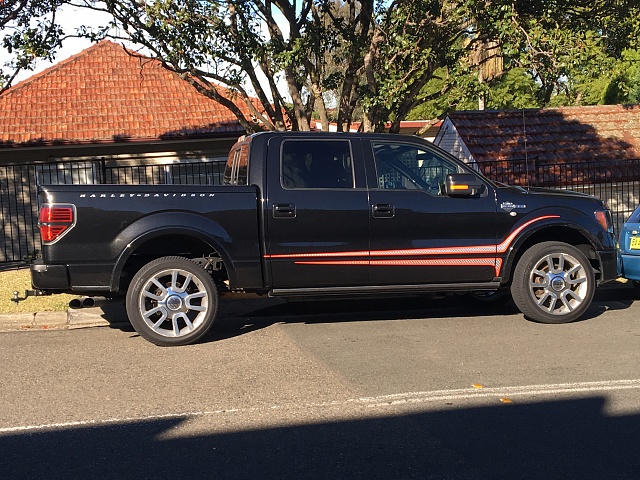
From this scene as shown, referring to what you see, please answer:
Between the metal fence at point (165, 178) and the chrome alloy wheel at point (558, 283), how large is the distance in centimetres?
707

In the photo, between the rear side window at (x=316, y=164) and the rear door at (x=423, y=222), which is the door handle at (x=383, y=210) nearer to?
the rear door at (x=423, y=222)

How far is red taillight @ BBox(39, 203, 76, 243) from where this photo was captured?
7094 millimetres

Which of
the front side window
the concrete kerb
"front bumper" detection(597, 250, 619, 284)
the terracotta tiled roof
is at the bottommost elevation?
the concrete kerb

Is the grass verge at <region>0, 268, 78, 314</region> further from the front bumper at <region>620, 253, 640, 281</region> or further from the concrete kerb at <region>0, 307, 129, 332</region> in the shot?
the front bumper at <region>620, 253, 640, 281</region>

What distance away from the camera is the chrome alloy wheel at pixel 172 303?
7379 millimetres

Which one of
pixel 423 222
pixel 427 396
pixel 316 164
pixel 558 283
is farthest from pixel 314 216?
pixel 558 283

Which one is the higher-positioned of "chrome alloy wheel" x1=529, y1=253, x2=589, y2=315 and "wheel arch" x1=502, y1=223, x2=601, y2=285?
"wheel arch" x1=502, y1=223, x2=601, y2=285

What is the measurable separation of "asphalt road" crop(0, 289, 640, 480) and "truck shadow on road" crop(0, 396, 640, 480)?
0.01 m

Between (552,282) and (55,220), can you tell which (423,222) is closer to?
(552,282)

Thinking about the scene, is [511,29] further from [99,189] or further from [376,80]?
[99,189]

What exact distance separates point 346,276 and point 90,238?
2.51 m

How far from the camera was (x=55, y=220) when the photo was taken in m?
7.11

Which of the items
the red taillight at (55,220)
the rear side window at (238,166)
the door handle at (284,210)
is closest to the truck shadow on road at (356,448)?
the red taillight at (55,220)

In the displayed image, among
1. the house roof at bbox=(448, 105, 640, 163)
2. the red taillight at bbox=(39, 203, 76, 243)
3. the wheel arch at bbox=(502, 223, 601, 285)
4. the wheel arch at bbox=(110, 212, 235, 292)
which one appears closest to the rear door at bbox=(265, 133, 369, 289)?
the wheel arch at bbox=(110, 212, 235, 292)
